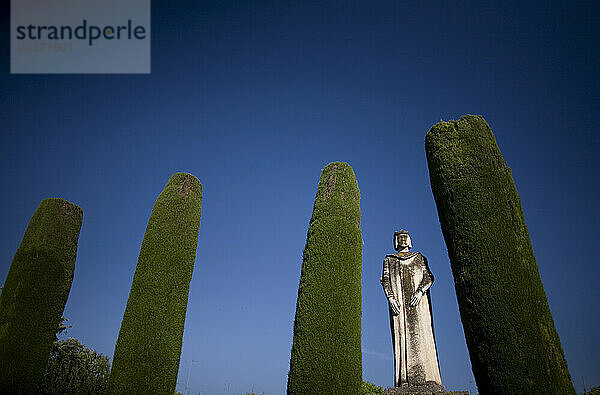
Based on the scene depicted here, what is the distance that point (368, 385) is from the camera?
20.7 meters

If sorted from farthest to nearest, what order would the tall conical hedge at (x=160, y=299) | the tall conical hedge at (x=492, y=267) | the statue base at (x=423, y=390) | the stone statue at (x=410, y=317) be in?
the tall conical hedge at (x=160, y=299)
the stone statue at (x=410, y=317)
the statue base at (x=423, y=390)
the tall conical hedge at (x=492, y=267)

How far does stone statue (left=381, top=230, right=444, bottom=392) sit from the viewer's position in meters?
9.27

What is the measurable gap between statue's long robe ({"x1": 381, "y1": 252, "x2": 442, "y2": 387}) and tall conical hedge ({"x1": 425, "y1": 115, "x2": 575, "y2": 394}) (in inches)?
68.0

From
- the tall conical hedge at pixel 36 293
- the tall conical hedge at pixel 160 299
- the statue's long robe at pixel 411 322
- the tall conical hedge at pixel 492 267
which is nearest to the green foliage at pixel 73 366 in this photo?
the tall conical hedge at pixel 36 293

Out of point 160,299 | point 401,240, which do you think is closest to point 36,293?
point 160,299

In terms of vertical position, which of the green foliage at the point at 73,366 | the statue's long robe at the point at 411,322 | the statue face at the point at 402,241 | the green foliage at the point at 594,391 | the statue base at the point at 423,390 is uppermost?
the statue face at the point at 402,241

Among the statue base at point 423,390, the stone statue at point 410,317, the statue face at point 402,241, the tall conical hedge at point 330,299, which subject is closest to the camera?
the statue base at point 423,390

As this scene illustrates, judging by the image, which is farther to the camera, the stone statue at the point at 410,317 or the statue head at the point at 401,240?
the statue head at the point at 401,240

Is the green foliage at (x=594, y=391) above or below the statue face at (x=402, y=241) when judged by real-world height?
below

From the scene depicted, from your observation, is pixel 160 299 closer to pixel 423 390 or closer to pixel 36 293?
pixel 36 293

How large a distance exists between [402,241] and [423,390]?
388 centimetres

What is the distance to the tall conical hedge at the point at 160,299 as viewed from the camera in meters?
11.8

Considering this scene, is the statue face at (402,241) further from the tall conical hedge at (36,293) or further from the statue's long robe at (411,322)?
the tall conical hedge at (36,293)

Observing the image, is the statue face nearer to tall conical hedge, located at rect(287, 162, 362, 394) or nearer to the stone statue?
the stone statue
